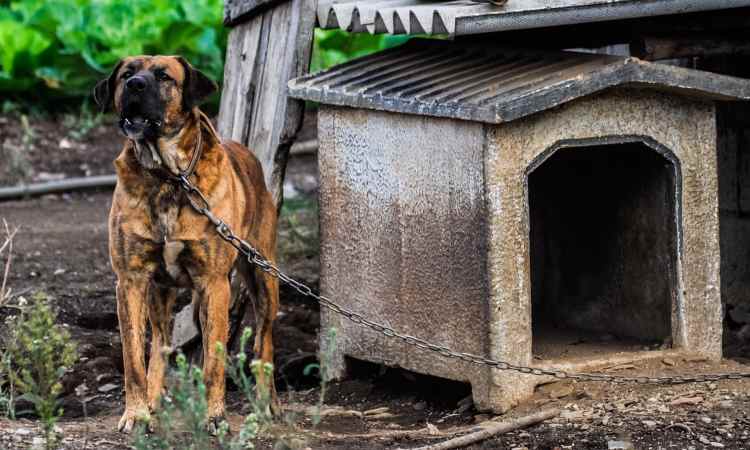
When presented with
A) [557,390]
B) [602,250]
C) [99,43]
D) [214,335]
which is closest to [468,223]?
[557,390]

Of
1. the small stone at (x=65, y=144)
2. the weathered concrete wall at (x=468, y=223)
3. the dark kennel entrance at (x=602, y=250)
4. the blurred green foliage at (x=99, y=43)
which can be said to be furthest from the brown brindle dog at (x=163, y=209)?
the blurred green foliage at (x=99, y=43)

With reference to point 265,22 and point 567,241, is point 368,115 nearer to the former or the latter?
point 265,22

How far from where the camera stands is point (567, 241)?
7750mm

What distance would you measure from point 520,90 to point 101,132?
8073 millimetres

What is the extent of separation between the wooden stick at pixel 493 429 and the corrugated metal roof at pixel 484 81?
135 cm

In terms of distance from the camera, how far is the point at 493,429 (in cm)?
569

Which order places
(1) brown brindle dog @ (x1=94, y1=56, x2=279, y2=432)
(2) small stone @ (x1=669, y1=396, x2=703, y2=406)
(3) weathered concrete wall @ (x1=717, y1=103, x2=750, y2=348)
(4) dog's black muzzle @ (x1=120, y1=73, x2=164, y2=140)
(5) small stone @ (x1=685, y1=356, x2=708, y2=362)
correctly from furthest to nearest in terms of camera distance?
(3) weathered concrete wall @ (x1=717, y1=103, x2=750, y2=348) → (5) small stone @ (x1=685, y1=356, x2=708, y2=362) → (2) small stone @ (x1=669, y1=396, x2=703, y2=406) → (1) brown brindle dog @ (x1=94, y1=56, x2=279, y2=432) → (4) dog's black muzzle @ (x1=120, y1=73, x2=164, y2=140)

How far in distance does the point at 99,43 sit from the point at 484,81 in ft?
27.2

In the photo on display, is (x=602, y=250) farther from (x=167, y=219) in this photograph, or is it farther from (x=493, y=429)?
(x=167, y=219)

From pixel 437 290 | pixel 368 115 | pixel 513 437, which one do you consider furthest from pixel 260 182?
pixel 513 437

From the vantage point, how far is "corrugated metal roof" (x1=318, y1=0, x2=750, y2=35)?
6.00 meters

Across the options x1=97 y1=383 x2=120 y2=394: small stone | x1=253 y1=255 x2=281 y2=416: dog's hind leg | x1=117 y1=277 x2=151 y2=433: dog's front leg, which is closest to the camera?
x1=117 y1=277 x2=151 y2=433: dog's front leg

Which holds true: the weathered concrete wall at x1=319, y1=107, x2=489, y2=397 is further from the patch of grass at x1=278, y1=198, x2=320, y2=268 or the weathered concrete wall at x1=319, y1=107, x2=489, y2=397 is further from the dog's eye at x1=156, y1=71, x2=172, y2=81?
the patch of grass at x1=278, y1=198, x2=320, y2=268

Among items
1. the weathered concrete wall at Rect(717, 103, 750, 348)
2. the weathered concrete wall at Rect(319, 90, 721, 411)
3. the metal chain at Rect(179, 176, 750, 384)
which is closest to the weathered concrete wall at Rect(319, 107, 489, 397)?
the weathered concrete wall at Rect(319, 90, 721, 411)
